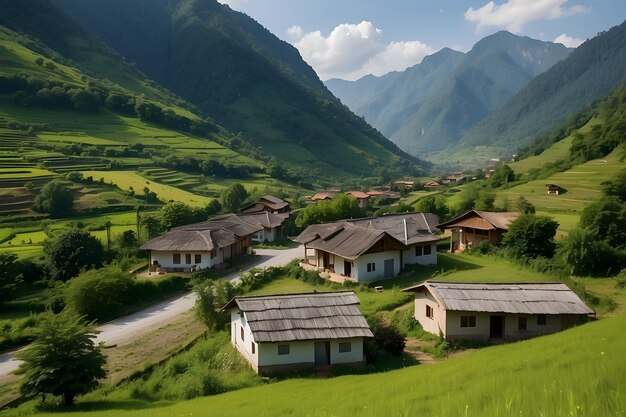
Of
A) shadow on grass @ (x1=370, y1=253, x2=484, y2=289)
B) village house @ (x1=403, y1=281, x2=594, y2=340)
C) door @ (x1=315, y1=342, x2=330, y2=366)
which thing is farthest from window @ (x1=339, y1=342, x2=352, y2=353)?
shadow on grass @ (x1=370, y1=253, x2=484, y2=289)

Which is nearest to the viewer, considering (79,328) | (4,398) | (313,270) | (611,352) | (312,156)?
(611,352)

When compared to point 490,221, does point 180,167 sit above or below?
above

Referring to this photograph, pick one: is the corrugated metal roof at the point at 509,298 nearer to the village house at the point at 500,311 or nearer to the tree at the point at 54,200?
the village house at the point at 500,311

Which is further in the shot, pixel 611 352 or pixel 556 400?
pixel 611 352

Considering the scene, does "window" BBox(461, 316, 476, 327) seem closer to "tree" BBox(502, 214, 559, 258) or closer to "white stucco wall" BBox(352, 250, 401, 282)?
"white stucco wall" BBox(352, 250, 401, 282)

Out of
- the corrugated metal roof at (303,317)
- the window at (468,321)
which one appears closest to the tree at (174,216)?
the corrugated metal roof at (303,317)

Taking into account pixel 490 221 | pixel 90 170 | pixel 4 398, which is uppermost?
pixel 90 170

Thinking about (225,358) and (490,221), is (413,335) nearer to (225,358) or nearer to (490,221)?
(225,358)

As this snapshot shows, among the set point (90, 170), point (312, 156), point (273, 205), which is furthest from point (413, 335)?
point (312, 156)

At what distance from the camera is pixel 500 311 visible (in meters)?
Answer: 23.8

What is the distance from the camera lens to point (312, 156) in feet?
549

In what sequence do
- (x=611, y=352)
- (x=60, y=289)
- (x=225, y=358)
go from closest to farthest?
(x=611, y=352) < (x=225, y=358) < (x=60, y=289)

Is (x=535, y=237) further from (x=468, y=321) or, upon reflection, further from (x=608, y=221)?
(x=468, y=321)

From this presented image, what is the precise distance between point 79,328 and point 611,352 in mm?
19183
